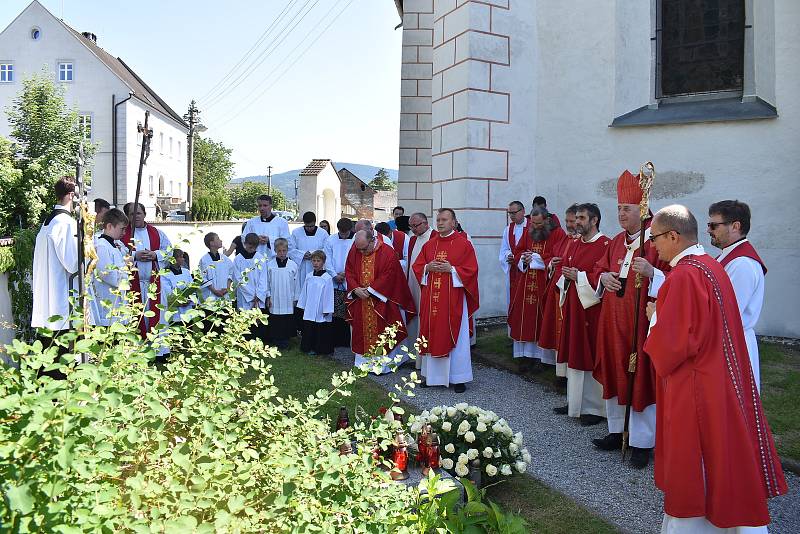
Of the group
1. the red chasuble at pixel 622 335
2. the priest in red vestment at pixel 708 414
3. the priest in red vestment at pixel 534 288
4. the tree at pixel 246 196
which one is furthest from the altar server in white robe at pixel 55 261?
the tree at pixel 246 196

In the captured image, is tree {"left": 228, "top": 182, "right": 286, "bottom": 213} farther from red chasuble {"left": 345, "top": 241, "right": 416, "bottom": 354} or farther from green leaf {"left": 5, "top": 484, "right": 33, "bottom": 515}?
green leaf {"left": 5, "top": 484, "right": 33, "bottom": 515}

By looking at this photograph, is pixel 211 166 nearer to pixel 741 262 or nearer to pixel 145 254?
pixel 145 254

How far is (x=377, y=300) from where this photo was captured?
8.12m

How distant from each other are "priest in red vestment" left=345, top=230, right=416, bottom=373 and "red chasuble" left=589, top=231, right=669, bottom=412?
3.11 metres

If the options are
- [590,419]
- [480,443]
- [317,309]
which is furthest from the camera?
[317,309]

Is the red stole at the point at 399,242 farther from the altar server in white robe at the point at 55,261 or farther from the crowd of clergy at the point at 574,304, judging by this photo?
the altar server in white robe at the point at 55,261

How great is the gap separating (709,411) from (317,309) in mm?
6326

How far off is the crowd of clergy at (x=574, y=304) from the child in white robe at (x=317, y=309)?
20mm

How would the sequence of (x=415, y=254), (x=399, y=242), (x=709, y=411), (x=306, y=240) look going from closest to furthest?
(x=709, y=411)
(x=415, y=254)
(x=399, y=242)
(x=306, y=240)

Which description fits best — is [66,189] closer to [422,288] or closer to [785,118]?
[422,288]

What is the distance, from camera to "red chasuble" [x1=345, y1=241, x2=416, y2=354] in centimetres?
809

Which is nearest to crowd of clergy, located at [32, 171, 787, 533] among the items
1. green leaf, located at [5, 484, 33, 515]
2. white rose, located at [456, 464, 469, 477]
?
green leaf, located at [5, 484, 33, 515]

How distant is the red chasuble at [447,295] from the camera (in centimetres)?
727

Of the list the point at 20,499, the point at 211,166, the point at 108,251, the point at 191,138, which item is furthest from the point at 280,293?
the point at 211,166
